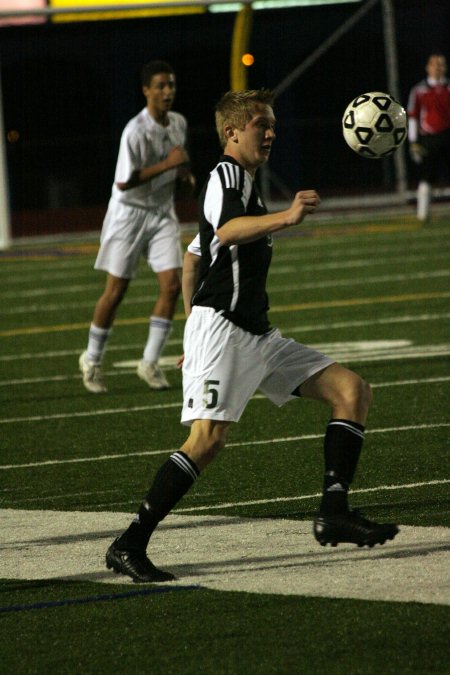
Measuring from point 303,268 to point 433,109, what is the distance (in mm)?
5173

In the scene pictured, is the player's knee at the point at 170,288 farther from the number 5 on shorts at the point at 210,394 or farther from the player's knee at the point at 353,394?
the number 5 on shorts at the point at 210,394

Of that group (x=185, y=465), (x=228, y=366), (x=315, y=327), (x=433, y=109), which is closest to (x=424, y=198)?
(x=433, y=109)

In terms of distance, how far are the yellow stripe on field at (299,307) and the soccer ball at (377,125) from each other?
295 inches

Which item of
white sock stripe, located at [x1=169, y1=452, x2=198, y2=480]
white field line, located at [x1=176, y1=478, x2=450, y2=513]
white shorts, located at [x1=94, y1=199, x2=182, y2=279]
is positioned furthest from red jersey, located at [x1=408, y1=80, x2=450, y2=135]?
white sock stripe, located at [x1=169, y1=452, x2=198, y2=480]

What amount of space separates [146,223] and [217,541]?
4.75 m

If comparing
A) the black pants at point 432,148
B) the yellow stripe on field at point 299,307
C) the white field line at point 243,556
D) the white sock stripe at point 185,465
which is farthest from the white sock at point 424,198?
the white sock stripe at point 185,465

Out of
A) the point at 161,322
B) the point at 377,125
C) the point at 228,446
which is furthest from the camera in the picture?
the point at 161,322

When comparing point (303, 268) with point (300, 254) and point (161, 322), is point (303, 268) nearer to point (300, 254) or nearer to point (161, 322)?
point (300, 254)

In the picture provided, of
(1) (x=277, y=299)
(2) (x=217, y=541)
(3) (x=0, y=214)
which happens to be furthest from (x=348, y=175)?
(2) (x=217, y=541)

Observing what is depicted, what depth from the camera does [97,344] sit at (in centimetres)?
1056

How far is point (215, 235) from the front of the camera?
19.1ft

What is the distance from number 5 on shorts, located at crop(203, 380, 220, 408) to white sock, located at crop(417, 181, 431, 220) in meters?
16.5

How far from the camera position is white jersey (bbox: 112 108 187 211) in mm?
10539

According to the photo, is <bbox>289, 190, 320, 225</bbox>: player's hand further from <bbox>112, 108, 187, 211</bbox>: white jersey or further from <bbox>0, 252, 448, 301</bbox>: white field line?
<bbox>0, 252, 448, 301</bbox>: white field line
